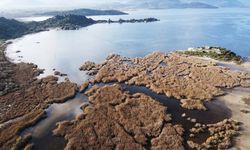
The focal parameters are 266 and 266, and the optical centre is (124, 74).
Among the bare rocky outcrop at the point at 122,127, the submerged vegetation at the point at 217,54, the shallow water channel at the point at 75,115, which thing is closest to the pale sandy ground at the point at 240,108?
the shallow water channel at the point at 75,115

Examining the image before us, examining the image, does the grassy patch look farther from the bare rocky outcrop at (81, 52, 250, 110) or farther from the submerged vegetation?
the submerged vegetation

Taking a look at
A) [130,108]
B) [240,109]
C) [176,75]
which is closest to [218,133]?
[240,109]

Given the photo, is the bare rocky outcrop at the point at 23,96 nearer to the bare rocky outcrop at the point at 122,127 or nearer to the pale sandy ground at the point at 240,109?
the bare rocky outcrop at the point at 122,127

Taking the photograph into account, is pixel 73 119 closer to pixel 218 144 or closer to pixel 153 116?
pixel 153 116

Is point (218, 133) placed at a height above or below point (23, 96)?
above

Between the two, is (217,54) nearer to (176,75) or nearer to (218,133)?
(176,75)
